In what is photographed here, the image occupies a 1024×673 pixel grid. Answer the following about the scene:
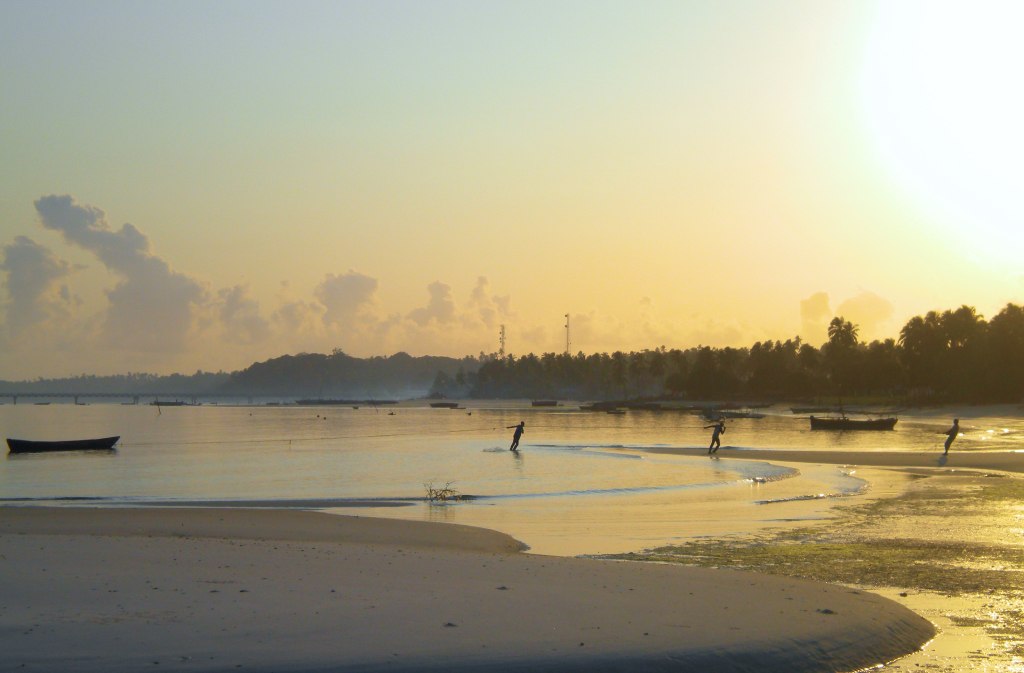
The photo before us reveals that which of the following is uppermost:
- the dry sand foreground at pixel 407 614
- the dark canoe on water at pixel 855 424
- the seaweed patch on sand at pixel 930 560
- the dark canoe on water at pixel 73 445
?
the dark canoe on water at pixel 855 424

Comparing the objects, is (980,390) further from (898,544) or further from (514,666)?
(514,666)

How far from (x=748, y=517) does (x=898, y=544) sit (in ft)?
19.8

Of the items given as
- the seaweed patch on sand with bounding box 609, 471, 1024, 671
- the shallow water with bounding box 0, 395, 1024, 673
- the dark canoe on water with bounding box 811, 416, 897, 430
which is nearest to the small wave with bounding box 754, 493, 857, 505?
the shallow water with bounding box 0, 395, 1024, 673

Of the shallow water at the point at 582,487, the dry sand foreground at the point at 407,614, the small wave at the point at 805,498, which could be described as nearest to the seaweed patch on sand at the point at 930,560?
the shallow water at the point at 582,487

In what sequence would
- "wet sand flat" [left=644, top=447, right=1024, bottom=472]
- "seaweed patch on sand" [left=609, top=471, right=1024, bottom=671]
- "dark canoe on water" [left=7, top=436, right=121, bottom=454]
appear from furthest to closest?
1. "dark canoe on water" [left=7, top=436, right=121, bottom=454]
2. "wet sand flat" [left=644, top=447, right=1024, bottom=472]
3. "seaweed patch on sand" [left=609, top=471, right=1024, bottom=671]

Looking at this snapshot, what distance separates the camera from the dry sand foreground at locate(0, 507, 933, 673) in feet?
34.3

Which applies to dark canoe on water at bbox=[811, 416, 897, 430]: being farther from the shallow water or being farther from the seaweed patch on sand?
the seaweed patch on sand

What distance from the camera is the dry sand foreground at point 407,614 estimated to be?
411 inches

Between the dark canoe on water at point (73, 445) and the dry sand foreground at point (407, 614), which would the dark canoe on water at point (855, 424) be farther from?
the dry sand foreground at point (407, 614)

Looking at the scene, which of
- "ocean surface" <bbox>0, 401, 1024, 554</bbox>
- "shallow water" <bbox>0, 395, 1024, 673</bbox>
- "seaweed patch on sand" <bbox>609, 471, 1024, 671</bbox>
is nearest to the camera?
"seaweed patch on sand" <bbox>609, 471, 1024, 671</bbox>

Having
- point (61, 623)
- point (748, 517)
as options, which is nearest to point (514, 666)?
point (61, 623)

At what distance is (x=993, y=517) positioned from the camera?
2481 cm

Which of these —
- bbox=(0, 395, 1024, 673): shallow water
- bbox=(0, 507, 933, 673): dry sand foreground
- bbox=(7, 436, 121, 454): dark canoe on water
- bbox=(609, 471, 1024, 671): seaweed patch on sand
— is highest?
bbox=(0, 507, 933, 673): dry sand foreground

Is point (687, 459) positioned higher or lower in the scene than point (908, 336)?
lower
